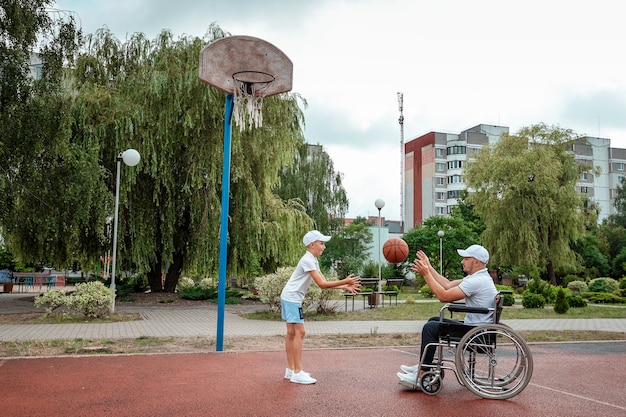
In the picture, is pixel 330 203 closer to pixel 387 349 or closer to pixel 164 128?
pixel 164 128

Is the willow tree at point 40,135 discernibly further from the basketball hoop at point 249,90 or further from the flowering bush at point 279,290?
the basketball hoop at point 249,90

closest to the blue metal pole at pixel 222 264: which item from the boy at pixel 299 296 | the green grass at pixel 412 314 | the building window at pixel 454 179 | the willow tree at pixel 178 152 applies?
the boy at pixel 299 296

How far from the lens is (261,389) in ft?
19.1

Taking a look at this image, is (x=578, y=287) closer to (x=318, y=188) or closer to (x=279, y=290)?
(x=318, y=188)

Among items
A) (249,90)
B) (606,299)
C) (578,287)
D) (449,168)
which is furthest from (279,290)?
(449,168)

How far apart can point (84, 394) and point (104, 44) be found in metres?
16.6

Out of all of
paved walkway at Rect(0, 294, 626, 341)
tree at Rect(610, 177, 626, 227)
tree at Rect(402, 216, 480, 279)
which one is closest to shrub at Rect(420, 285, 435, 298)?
paved walkway at Rect(0, 294, 626, 341)

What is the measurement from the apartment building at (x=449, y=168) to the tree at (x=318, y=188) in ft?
123

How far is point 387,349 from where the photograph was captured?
9156 millimetres

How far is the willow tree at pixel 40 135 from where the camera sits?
43.6ft

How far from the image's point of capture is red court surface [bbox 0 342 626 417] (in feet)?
16.4

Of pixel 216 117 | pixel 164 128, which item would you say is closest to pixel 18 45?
pixel 164 128

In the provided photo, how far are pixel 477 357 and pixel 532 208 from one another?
99.7ft

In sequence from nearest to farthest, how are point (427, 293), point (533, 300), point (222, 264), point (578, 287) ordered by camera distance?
point (222, 264) < point (533, 300) < point (427, 293) < point (578, 287)
